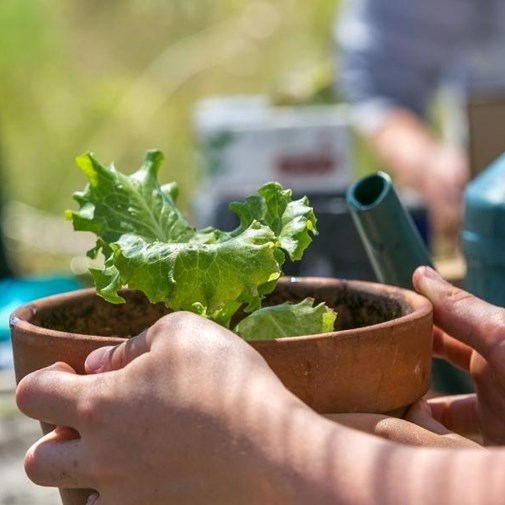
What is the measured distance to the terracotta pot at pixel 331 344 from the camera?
68cm

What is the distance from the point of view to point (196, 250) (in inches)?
27.5

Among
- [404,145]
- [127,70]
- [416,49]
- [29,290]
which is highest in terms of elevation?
[416,49]

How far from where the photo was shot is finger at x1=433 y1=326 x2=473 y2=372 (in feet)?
2.85

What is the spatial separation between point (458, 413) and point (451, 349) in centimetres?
5

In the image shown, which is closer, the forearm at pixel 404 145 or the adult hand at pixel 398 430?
the adult hand at pixel 398 430

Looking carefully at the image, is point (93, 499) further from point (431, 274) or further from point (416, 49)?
point (416, 49)

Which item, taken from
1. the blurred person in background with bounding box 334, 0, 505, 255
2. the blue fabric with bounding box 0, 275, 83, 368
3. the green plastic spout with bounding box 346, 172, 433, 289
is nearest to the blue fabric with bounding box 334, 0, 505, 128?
the blurred person in background with bounding box 334, 0, 505, 255

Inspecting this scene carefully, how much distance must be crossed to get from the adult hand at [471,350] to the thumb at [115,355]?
0.24 meters

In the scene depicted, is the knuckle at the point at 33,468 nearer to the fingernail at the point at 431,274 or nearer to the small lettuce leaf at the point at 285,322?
the small lettuce leaf at the point at 285,322

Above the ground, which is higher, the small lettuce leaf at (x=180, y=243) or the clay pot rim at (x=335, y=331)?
the small lettuce leaf at (x=180, y=243)

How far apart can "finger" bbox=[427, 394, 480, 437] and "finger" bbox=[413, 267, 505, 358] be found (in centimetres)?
9

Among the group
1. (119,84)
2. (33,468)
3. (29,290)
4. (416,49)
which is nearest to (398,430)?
(33,468)

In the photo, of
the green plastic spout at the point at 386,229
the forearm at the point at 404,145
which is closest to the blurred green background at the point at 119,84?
the forearm at the point at 404,145

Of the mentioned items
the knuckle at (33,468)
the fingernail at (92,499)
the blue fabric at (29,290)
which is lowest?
the blue fabric at (29,290)
